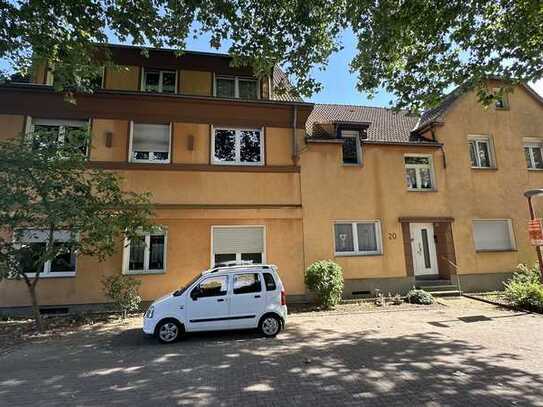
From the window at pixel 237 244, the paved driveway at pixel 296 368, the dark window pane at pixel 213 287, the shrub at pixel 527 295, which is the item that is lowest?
the paved driveway at pixel 296 368

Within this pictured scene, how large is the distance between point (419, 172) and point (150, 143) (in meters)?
11.2

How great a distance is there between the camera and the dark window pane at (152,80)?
42.1ft

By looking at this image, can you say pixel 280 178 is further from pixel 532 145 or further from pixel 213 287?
pixel 532 145

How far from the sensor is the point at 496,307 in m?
10.9

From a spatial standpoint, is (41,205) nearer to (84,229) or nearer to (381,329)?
(84,229)

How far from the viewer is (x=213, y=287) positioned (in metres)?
7.90

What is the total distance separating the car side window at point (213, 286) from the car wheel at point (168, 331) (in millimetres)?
888

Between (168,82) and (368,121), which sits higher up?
(168,82)

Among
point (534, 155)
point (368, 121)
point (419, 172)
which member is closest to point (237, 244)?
point (419, 172)

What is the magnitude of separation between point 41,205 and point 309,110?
9538 millimetres

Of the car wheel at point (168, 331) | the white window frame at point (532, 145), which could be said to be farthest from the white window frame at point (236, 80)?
the white window frame at point (532, 145)

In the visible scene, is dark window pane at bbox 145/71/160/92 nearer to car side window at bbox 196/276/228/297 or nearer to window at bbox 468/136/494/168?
car side window at bbox 196/276/228/297

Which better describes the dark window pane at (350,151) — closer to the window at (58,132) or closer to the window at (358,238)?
the window at (358,238)

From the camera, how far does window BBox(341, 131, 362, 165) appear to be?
1357 centimetres
